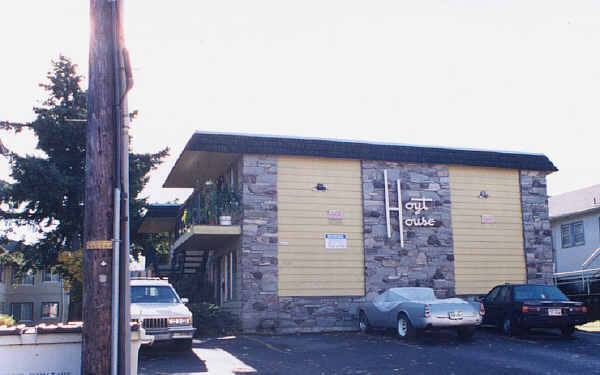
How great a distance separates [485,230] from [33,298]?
39324 millimetres

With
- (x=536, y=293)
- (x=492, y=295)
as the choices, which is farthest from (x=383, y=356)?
(x=492, y=295)

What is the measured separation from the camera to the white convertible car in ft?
50.6

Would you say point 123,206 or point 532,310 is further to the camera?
point 532,310

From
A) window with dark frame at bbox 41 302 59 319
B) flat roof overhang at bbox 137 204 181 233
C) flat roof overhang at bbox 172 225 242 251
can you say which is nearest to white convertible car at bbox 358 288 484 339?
flat roof overhang at bbox 172 225 242 251

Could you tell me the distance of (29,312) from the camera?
162 ft

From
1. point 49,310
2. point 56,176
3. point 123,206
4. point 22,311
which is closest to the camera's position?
point 123,206

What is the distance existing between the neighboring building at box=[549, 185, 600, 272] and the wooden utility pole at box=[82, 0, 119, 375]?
2861 centimetres

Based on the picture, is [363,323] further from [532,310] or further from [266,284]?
[532,310]

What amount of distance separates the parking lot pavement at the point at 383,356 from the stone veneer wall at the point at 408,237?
3136mm

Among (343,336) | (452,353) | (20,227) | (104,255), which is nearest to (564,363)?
(452,353)

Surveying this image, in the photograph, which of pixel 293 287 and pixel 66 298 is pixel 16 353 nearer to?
pixel 293 287

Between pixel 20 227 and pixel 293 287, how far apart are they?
1622 centimetres

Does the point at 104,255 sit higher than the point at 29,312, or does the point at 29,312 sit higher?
the point at 104,255

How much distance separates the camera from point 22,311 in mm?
49000
